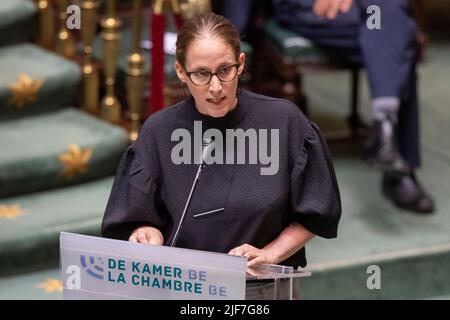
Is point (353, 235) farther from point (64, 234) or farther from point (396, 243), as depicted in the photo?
point (64, 234)

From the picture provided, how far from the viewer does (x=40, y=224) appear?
145 inches

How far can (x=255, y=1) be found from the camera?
4.53 m

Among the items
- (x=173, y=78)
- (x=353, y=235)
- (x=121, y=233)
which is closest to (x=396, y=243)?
(x=353, y=235)

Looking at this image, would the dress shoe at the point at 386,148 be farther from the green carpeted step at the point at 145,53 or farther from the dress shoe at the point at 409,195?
the green carpeted step at the point at 145,53

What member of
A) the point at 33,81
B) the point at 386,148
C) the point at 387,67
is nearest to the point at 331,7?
the point at 387,67

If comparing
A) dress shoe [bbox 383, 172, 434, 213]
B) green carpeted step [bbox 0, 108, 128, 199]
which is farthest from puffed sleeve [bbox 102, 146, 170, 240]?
dress shoe [bbox 383, 172, 434, 213]

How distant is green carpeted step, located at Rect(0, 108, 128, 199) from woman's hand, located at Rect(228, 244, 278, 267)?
179 cm

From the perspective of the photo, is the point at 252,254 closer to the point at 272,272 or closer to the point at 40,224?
the point at 272,272

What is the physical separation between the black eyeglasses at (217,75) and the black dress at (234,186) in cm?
11

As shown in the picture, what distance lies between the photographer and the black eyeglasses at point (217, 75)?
7.07ft

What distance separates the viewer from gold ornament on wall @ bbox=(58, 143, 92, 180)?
12.8 feet

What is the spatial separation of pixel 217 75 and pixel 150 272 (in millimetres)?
429

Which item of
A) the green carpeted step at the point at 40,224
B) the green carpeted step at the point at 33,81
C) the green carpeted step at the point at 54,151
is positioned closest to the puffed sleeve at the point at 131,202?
the green carpeted step at the point at 40,224

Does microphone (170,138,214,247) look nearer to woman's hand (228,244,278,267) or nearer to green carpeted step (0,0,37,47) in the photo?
woman's hand (228,244,278,267)
